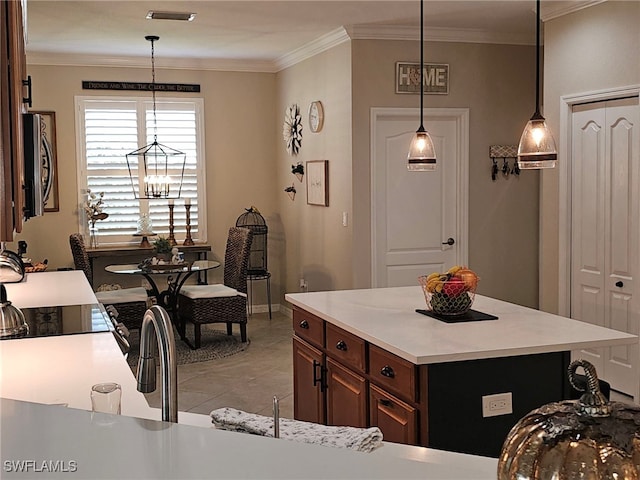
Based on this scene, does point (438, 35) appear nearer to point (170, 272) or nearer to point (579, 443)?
point (170, 272)

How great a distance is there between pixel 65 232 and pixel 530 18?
5003 mm

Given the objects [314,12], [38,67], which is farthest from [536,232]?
[38,67]

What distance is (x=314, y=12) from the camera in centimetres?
581

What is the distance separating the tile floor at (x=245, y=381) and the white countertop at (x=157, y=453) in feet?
13.7

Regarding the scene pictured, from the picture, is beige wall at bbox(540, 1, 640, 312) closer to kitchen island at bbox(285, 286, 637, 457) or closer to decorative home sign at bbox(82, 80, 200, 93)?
kitchen island at bbox(285, 286, 637, 457)

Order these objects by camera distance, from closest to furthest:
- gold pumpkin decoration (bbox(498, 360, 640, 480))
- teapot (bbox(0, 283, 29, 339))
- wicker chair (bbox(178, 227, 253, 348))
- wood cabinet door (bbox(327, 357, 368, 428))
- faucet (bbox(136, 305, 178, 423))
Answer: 1. gold pumpkin decoration (bbox(498, 360, 640, 480))
2. faucet (bbox(136, 305, 178, 423))
3. teapot (bbox(0, 283, 29, 339))
4. wood cabinet door (bbox(327, 357, 368, 428))
5. wicker chair (bbox(178, 227, 253, 348))

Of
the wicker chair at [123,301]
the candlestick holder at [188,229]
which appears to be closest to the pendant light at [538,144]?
the wicker chair at [123,301]

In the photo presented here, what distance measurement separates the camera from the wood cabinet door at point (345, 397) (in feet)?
11.0

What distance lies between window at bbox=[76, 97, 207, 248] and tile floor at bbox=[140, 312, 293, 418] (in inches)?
70.2

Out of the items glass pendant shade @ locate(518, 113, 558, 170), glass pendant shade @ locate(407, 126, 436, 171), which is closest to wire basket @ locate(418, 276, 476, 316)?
glass pendant shade @ locate(518, 113, 558, 170)

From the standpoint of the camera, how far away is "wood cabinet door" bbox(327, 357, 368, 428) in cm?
335

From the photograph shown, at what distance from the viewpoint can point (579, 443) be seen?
0.89 m

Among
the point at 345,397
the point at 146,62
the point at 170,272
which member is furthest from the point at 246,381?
the point at 146,62

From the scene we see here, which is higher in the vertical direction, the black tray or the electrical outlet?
the black tray
